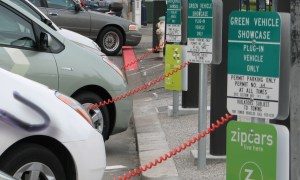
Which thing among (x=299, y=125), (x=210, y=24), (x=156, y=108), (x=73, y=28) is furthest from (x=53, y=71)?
Result: (x=73, y=28)

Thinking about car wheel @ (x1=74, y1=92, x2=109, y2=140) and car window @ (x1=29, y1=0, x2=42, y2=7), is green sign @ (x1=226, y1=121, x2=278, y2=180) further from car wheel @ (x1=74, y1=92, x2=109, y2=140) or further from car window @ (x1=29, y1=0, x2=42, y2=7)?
car window @ (x1=29, y1=0, x2=42, y2=7)

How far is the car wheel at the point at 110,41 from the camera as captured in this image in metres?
20.5

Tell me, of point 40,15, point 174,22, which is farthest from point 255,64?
point 40,15

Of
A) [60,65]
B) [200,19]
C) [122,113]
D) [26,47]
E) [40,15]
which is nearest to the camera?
[200,19]

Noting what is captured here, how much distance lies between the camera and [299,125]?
414 centimetres

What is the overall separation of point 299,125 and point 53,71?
4719 millimetres

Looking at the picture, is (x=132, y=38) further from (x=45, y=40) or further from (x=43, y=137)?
(x=43, y=137)

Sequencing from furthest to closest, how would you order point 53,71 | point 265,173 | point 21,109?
1. point 53,71
2. point 21,109
3. point 265,173

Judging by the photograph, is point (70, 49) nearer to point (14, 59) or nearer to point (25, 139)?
point (14, 59)

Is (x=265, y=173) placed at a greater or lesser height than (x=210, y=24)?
lesser

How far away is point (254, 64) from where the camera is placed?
4.49 m

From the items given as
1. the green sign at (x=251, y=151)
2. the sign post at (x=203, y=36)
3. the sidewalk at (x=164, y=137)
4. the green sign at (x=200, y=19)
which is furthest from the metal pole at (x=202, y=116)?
the green sign at (x=251, y=151)

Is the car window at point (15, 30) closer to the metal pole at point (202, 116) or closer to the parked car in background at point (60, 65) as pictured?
the parked car in background at point (60, 65)

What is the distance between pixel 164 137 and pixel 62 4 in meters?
10.5
